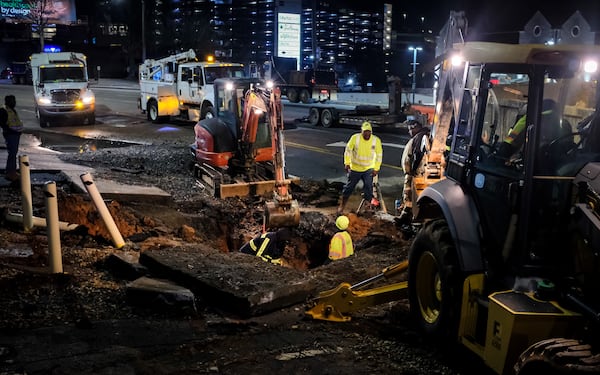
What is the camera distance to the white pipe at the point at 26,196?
8.48 metres

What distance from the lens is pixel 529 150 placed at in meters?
4.48

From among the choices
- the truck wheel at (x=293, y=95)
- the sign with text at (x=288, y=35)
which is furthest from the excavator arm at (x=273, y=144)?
the sign with text at (x=288, y=35)

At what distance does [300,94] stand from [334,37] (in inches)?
1053

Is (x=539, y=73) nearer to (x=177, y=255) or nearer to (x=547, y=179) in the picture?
(x=547, y=179)

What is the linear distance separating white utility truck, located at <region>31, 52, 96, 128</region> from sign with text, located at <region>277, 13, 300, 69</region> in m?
41.5

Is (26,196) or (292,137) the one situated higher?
(26,196)

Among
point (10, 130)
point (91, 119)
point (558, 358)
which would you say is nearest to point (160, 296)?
point (558, 358)

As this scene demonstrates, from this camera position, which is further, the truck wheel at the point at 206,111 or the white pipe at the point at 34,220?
the truck wheel at the point at 206,111

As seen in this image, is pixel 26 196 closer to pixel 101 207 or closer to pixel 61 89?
pixel 101 207

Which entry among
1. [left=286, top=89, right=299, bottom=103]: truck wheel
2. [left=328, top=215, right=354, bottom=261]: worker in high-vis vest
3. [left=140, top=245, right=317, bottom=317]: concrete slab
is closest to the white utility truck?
[left=286, top=89, right=299, bottom=103]: truck wheel

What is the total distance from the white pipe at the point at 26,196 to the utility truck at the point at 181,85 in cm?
1626

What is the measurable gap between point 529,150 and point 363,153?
25.9 feet

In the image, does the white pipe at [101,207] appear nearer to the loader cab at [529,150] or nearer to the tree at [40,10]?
the loader cab at [529,150]

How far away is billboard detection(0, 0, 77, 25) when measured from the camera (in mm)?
64625
